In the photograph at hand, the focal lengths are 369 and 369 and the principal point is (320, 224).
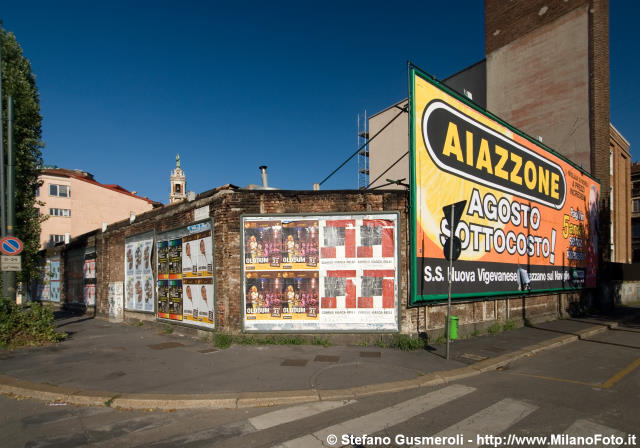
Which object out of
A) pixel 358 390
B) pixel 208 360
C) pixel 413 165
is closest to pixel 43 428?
pixel 208 360

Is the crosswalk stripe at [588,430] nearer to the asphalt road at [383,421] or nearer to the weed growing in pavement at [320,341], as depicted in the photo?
the asphalt road at [383,421]

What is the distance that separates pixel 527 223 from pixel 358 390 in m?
12.2

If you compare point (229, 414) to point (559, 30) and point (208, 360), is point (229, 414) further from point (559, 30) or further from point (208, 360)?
point (559, 30)

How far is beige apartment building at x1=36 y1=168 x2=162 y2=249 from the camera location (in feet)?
137

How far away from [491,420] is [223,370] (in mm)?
5157

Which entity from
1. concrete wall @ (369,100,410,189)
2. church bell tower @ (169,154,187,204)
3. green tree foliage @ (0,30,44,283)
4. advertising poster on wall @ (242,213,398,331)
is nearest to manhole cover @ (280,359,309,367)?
advertising poster on wall @ (242,213,398,331)

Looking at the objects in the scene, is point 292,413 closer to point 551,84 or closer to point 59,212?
point 551,84

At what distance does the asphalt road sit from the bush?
4771 millimetres

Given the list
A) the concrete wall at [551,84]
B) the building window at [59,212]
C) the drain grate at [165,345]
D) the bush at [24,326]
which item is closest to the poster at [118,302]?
the bush at [24,326]

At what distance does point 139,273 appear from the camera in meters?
15.8

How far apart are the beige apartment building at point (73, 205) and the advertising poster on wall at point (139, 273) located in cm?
2806

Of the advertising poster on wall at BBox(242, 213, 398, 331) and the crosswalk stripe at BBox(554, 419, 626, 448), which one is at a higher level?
the advertising poster on wall at BBox(242, 213, 398, 331)

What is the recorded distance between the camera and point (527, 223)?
1534 centimetres

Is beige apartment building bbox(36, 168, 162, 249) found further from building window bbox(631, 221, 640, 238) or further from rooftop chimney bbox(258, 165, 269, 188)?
building window bbox(631, 221, 640, 238)
